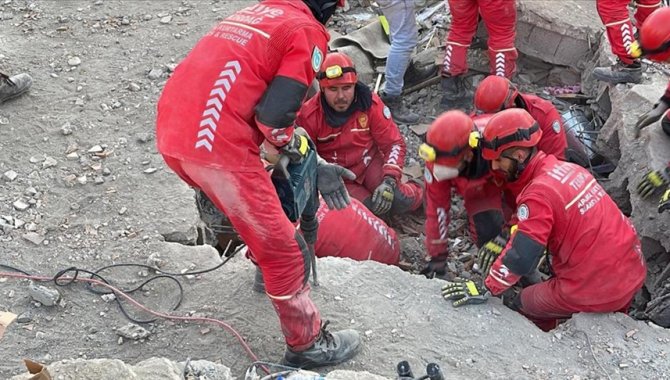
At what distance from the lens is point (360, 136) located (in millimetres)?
5773

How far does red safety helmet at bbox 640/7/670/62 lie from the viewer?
16.0ft

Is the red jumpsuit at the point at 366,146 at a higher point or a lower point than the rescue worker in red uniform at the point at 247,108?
lower

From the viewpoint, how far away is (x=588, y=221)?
3977 millimetres

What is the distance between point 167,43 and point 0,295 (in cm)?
357

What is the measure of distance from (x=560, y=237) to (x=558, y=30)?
3640mm

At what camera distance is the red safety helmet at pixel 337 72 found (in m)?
5.24

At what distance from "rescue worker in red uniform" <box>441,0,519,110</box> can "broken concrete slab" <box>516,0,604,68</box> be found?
2.02 ft

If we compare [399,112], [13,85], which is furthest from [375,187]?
[13,85]

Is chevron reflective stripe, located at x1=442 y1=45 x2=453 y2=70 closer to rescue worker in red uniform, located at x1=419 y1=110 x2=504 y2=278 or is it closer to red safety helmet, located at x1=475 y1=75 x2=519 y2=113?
red safety helmet, located at x1=475 y1=75 x2=519 y2=113

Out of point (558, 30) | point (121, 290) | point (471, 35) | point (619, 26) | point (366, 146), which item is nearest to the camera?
point (121, 290)

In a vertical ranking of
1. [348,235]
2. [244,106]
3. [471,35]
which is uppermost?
[244,106]

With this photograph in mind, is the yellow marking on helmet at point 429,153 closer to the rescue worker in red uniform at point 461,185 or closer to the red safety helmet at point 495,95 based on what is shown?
the rescue worker in red uniform at point 461,185

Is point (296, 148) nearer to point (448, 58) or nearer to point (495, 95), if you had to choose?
point (495, 95)

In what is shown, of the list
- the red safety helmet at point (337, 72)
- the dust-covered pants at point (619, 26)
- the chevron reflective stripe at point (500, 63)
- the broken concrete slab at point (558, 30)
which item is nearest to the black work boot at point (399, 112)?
the chevron reflective stripe at point (500, 63)
